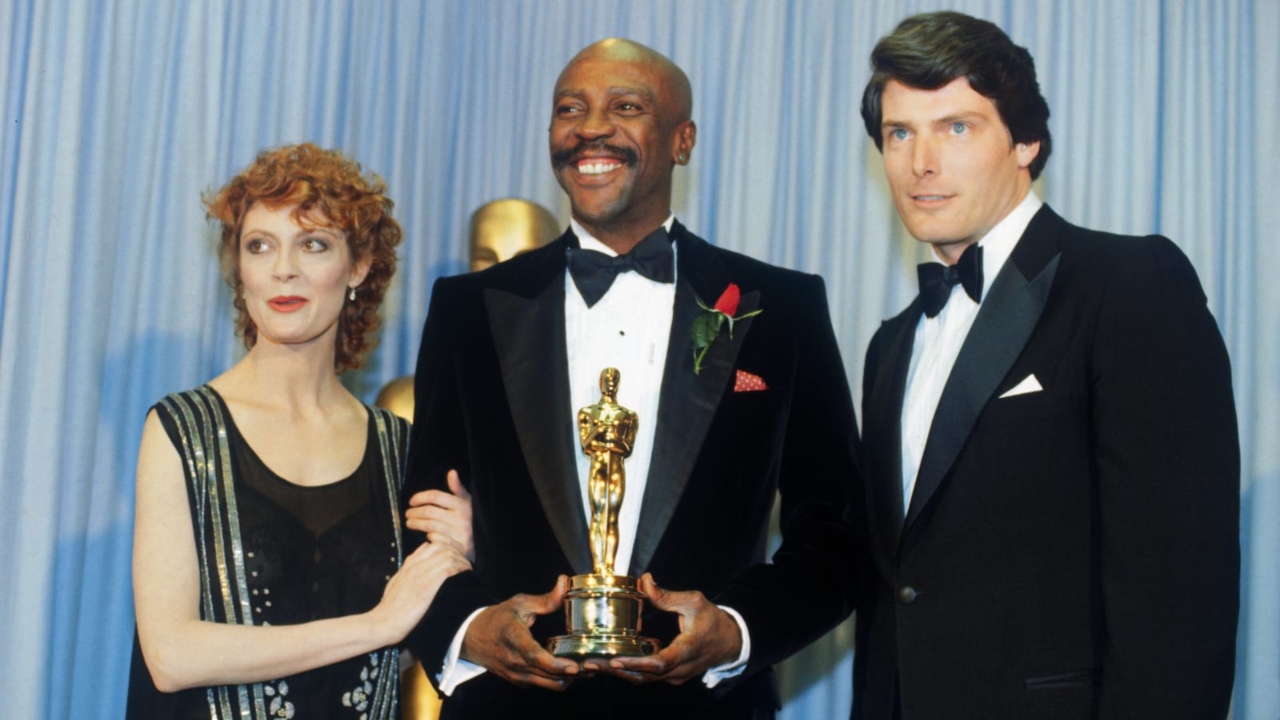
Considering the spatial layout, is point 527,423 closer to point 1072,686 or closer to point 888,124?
point 888,124

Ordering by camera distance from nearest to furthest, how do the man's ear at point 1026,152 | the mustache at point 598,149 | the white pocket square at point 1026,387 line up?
the white pocket square at point 1026,387
the man's ear at point 1026,152
the mustache at point 598,149

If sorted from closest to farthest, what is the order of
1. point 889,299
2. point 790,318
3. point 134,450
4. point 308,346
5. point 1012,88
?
point 1012,88 < point 790,318 < point 308,346 < point 134,450 < point 889,299

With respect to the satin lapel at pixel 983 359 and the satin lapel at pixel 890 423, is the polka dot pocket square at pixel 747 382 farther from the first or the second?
the satin lapel at pixel 983 359

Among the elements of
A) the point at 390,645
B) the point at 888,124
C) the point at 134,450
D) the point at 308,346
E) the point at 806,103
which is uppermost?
the point at 806,103

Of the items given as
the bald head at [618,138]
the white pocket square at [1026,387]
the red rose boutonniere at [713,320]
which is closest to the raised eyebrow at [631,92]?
the bald head at [618,138]

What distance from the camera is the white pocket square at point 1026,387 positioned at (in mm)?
2574

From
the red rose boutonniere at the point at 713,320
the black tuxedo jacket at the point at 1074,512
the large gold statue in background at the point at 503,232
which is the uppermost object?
the large gold statue in background at the point at 503,232

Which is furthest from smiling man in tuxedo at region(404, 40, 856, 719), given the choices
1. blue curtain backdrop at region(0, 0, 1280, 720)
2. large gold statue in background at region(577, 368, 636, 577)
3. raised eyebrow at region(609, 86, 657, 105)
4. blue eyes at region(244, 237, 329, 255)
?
blue curtain backdrop at region(0, 0, 1280, 720)

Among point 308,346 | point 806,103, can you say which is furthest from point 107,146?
point 806,103

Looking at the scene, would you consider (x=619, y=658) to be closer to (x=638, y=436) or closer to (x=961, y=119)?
(x=638, y=436)

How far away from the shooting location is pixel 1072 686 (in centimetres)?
247

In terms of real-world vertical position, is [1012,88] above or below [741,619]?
above

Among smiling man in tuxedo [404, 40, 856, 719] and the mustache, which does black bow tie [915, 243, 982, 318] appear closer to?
smiling man in tuxedo [404, 40, 856, 719]

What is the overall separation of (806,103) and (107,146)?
2.07 meters
